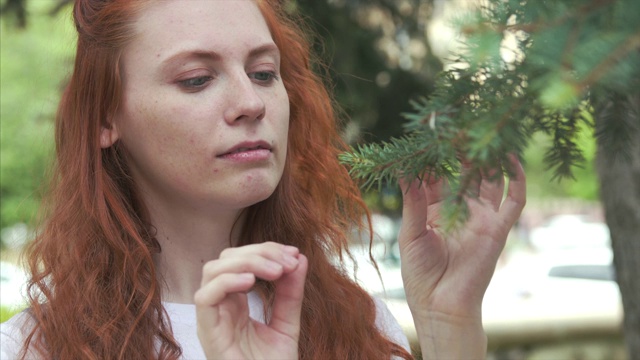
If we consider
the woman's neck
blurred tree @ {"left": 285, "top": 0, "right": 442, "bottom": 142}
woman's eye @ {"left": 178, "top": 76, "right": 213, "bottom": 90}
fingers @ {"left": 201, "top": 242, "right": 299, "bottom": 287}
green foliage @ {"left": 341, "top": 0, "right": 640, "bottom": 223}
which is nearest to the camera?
green foliage @ {"left": 341, "top": 0, "right": 640, "bottom": 223}

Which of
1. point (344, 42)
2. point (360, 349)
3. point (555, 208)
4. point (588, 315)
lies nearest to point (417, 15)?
point (344, 42)

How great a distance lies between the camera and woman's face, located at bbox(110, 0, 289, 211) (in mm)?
1789

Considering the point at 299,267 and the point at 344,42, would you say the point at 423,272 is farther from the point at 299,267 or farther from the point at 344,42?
the point at 344,42

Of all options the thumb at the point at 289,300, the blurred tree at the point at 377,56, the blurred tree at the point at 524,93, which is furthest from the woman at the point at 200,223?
the blurred tree at the point at 377,56

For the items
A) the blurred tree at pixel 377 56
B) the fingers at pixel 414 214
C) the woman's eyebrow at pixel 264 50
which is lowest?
the fingers at pixel 414 214

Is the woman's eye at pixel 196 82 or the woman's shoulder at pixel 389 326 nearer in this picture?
the woman's eye at pixel 196 82

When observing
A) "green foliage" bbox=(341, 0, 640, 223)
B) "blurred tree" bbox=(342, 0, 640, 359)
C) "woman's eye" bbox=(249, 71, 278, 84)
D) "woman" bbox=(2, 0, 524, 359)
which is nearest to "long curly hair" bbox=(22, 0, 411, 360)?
"woman" bbox=(2, 0, 524, 359)

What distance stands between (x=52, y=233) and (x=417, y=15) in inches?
128

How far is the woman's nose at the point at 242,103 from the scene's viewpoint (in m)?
1.78

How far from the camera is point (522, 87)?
0.96m

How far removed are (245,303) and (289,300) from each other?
0.08m

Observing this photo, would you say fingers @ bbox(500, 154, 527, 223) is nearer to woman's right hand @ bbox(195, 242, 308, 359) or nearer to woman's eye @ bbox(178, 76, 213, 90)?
woman's right hand @ bbox(195, 242, 308, 359)

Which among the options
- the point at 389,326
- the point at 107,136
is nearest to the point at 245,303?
the point at 107,136

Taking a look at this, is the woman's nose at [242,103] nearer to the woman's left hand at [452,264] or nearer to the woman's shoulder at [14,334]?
the woman's left hand at [452,264]
